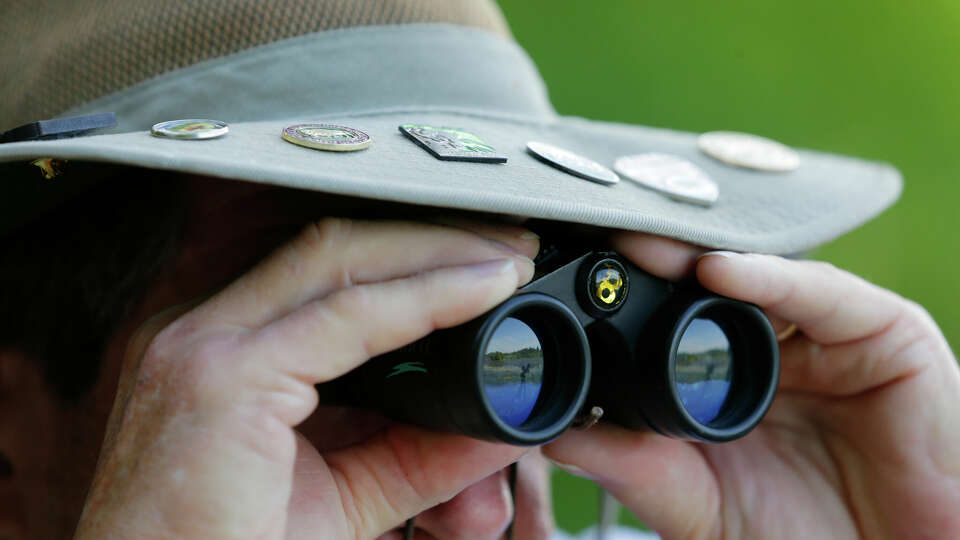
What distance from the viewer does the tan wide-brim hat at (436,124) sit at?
2.30ft

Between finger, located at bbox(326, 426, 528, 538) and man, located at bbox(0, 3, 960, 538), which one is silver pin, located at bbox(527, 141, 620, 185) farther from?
finger, located at bbox(326, 426, 528, 538)

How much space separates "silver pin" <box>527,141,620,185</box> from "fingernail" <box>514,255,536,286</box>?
0.38 ft

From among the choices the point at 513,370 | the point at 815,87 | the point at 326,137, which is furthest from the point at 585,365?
the point at 815,87

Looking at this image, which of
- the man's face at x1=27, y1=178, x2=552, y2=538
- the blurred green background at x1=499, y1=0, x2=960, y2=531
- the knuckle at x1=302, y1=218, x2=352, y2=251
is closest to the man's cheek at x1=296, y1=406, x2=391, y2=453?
the man's face at x1=27, y1=178, x2=552, y2=538

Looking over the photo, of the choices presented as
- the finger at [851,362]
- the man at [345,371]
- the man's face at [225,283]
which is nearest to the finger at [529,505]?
the man at [345,371]

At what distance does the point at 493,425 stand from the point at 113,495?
0.33m

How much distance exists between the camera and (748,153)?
1106 mm

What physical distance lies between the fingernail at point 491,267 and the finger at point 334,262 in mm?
15

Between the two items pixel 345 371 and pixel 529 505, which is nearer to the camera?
pixel 345 371

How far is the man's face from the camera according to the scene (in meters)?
0.93

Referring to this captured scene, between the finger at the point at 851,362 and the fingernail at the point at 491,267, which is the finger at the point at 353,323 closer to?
the fingernail at the point at 491,267

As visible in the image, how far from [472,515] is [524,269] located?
1.13ft

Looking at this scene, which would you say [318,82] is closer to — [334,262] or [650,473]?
[334,262]

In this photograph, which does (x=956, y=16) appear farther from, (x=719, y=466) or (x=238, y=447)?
(x=238, y=447)
